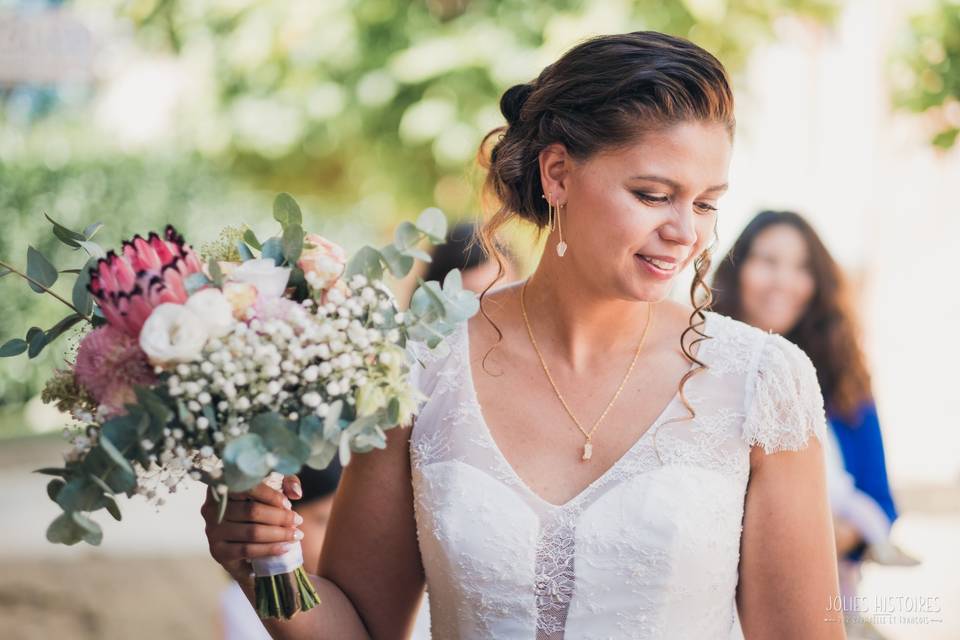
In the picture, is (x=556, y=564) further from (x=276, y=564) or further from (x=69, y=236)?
(x=69, y=236)

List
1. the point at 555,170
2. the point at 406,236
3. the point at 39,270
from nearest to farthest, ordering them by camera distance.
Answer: the point at 406,236 < the point at 39,270 < the point at 555,170

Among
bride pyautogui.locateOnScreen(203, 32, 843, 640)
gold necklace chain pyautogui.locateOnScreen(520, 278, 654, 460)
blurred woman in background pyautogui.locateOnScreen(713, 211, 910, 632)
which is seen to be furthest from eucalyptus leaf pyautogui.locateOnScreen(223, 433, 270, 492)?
blurred woman in background pyautogui.locateOnScreen(713, 211, 910, 632)

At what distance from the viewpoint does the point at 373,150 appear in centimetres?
732

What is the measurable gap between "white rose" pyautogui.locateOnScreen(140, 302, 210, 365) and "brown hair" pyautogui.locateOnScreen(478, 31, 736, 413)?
98 cm

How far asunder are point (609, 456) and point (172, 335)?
3.37ft

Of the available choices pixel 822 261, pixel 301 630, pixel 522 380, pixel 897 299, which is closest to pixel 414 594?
pixel 301 630

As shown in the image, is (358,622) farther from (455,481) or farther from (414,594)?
(455,481)

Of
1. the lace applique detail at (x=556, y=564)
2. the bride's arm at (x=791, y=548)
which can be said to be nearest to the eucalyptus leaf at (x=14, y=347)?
the lace applique detail at (x=556, y=564)

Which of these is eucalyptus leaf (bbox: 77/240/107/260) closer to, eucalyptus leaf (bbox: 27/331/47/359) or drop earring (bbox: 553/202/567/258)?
eucalyptus leaf (bbox: 27/331/47/359)

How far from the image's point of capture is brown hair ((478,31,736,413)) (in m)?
2.25

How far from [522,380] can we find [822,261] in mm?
2678

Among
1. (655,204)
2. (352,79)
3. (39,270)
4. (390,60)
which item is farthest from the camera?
(352,79)

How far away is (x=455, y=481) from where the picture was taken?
2.34 meters

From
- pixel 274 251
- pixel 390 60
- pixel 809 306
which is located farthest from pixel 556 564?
pixel 390 60
